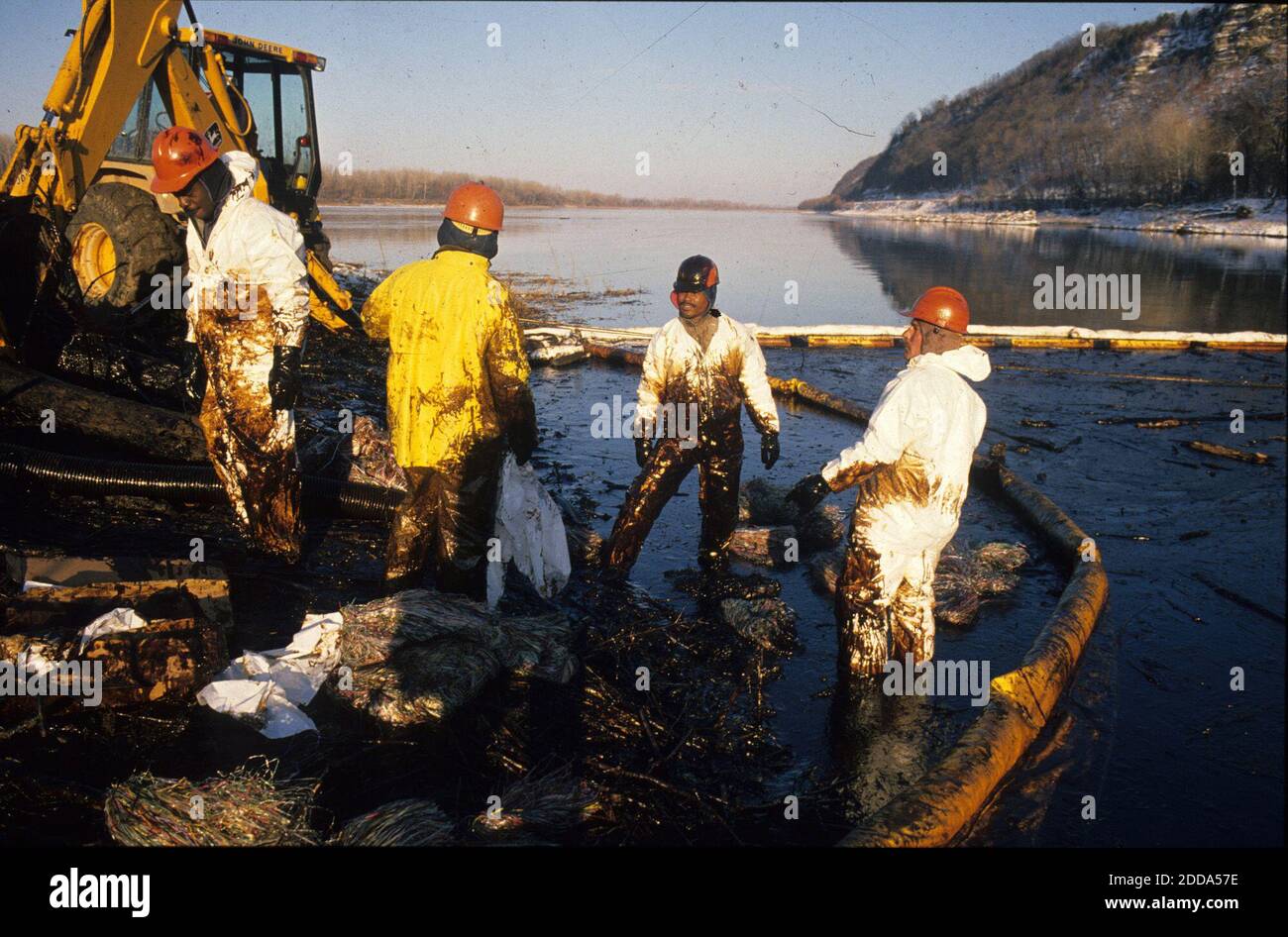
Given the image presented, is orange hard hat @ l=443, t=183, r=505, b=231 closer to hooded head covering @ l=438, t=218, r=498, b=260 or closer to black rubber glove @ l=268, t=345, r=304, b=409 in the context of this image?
hooded head covering @ l=438, t=218, r=498, b=260

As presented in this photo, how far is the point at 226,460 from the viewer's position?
468 centimetres

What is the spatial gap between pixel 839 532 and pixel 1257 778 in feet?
9.42

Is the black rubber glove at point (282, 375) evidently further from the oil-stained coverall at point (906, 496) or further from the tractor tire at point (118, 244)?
the tractor tire at point (118, 244)

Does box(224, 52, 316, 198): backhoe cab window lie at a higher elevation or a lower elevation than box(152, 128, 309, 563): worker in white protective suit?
higher

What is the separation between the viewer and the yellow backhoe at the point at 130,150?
7.29 metres

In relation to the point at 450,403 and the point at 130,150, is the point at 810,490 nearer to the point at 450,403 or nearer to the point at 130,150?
the point at 450,403

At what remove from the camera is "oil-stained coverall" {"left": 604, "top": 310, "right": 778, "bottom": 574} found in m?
5.12

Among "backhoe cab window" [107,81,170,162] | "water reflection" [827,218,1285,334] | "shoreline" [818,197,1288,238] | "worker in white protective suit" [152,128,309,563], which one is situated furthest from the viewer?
"shoreline" [818,197,1288,238]

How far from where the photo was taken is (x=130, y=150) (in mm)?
9781

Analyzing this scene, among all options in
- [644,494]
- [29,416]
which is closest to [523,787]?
[644,494]

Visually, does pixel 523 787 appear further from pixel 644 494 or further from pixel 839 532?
pixel 839 532

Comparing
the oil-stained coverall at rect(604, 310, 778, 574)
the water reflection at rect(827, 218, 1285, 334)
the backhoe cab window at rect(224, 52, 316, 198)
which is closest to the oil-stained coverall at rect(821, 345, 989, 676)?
the oil-stained coverall at rect(604, 310, 778, 574)

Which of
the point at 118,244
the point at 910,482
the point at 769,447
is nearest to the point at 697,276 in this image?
the point at 769,447

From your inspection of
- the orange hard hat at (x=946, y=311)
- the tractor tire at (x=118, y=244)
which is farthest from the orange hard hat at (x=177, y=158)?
the tractor tire at (x=118, y=244)
